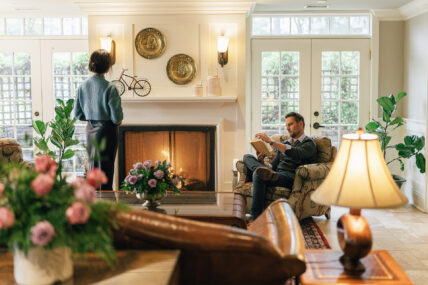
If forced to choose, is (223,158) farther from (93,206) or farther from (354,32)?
(93,206)

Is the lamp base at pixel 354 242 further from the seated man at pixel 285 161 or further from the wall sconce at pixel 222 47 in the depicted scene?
the wall sconce at pixel 222 47

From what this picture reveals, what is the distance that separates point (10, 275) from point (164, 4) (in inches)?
171

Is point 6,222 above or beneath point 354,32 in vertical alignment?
beneath

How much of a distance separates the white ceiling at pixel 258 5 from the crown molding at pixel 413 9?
0.23 ft

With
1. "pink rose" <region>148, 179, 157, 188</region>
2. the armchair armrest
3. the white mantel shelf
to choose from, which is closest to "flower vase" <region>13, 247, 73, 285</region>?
"pink rose" <region>148, 179, 157, 188</region>

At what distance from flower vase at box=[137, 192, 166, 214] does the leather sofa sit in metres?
1.78

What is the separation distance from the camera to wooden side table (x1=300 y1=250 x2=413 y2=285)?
2115mm

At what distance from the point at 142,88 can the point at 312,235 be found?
7.98ft

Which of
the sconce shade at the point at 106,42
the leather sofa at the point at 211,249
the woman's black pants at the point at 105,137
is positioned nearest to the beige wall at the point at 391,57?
the sconce shade at the point at 106,42

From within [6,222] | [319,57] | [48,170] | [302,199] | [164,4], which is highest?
[164,4]

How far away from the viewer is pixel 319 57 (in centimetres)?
657

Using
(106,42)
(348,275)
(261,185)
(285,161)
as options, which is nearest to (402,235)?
(285,161)

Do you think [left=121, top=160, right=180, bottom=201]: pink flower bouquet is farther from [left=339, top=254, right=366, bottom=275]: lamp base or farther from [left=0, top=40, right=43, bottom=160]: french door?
[left=0, top=40, right=43, bottom=160]: french door

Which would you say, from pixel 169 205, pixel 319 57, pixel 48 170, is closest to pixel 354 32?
pixel 319 57
